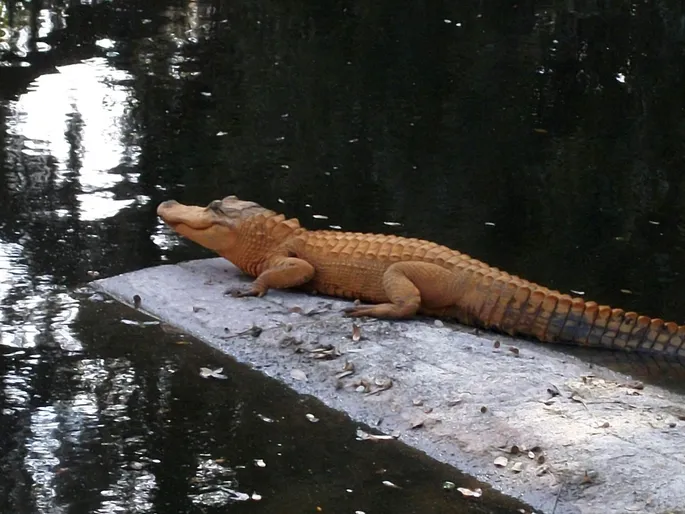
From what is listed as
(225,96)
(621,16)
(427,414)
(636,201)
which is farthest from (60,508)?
(621,16)

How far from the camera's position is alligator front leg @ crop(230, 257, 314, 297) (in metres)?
6.23

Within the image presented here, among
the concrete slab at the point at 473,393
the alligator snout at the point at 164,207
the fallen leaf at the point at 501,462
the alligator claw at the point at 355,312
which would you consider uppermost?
the alligator snout at the point at 164,207

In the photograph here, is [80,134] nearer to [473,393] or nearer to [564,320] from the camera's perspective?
[564,320]

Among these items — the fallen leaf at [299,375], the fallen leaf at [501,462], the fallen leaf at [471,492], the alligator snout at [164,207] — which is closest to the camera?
the fallen leaf at [471,492]

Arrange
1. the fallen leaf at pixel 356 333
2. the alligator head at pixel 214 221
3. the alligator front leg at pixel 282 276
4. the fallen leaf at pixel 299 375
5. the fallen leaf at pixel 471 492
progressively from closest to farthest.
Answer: the fallen leaf at pixel 471 492 < the fallen leaf at pixel 299 375 < the fallen leaf at pixel 356 333 < the alligator front leg at pixel 282 276 < the alligator head at pixel 214 221

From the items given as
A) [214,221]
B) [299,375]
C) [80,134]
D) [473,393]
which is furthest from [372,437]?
[80,134]

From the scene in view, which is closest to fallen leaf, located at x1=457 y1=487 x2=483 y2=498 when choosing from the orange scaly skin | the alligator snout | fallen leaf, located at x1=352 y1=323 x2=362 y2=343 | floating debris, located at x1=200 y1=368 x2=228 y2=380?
fallen leaf, located at x1=352 y1=323 x2=362 y2=343

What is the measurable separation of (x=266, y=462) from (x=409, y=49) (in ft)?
30.6

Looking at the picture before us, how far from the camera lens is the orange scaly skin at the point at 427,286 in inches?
234

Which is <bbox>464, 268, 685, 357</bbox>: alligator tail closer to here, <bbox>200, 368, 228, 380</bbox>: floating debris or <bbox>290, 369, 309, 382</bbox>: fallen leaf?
<bbox>290, 369, 309, 382</bbox>: fallen leaf

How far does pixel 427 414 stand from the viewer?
4.90m

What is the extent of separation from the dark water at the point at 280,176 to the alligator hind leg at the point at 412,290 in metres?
0.93

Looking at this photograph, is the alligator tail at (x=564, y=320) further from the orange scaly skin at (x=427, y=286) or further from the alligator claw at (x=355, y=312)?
the alligator claw at (x=355, y=312)

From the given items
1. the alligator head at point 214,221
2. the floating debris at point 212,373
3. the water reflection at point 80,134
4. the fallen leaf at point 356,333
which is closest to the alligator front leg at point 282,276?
the alligator head at point 214,221
